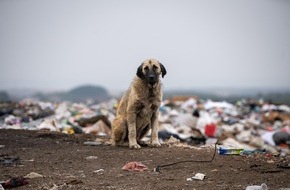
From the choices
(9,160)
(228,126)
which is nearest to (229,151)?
(9,160)

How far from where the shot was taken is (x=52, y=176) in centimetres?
452

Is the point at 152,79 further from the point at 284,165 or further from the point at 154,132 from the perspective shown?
the point at 284,165

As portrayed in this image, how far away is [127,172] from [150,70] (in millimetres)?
2010

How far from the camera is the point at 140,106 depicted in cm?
654

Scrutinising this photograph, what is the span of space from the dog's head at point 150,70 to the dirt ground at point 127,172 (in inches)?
38.3

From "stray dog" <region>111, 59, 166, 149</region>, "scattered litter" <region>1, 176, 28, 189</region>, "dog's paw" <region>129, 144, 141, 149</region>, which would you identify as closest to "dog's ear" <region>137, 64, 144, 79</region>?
"stray dog" <region>111, 59, 166, 149</region>

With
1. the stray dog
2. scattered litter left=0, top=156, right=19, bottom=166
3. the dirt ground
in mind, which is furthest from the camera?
the stray dog

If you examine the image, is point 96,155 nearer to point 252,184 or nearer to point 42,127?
point 252,184

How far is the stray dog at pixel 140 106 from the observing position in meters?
6.35

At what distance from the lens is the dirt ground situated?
4.09 m

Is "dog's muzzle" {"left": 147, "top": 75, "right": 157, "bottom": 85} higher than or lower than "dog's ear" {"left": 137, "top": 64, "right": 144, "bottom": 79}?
lower

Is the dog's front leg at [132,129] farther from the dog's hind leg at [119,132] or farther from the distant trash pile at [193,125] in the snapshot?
the distant trash pile at [193,125]

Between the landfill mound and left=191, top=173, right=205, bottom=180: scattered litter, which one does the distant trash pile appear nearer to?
the landfill mound

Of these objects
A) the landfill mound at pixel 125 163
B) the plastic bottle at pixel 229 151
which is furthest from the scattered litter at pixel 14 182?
the plastic bottle at pixel 229 151
